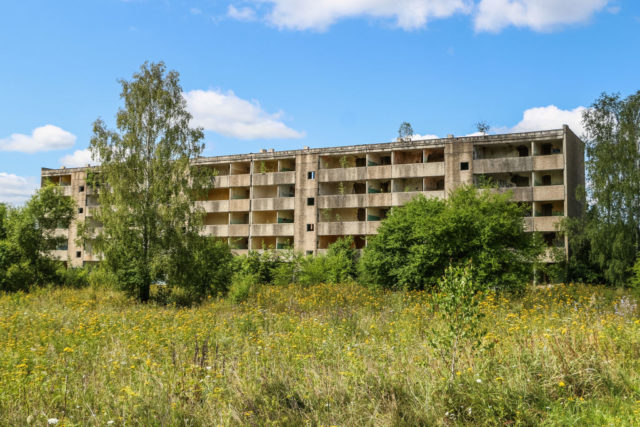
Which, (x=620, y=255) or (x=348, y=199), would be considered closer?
(x=620, y=255)

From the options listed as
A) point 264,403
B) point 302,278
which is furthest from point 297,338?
point 302,278

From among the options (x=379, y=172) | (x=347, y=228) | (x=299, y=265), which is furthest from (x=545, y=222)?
(x=299, y=265)

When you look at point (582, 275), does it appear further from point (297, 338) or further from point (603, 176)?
point (297, 338)

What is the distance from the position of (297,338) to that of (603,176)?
3245cm

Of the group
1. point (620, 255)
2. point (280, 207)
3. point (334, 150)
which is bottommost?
point (620, 255)

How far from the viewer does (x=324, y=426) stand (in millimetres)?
5727

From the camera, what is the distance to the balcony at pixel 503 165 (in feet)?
133

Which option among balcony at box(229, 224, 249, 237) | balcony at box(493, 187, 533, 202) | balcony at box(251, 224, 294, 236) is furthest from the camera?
balcony at box(229, 224, 249, 237)

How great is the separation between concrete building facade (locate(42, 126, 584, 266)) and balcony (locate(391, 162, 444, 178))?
9 centimetres

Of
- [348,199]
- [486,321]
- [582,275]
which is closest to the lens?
[486,321]

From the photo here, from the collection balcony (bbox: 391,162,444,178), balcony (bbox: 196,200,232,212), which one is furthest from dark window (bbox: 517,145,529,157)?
balcony (bbox: 196,200,232,212)

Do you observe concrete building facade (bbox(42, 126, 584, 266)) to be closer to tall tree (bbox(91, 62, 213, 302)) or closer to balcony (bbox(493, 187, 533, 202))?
→ balcony (bbox(493, 187, 533, 202))

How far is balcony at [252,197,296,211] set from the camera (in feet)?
159

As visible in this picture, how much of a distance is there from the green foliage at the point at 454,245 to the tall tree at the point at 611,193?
11.1 m
